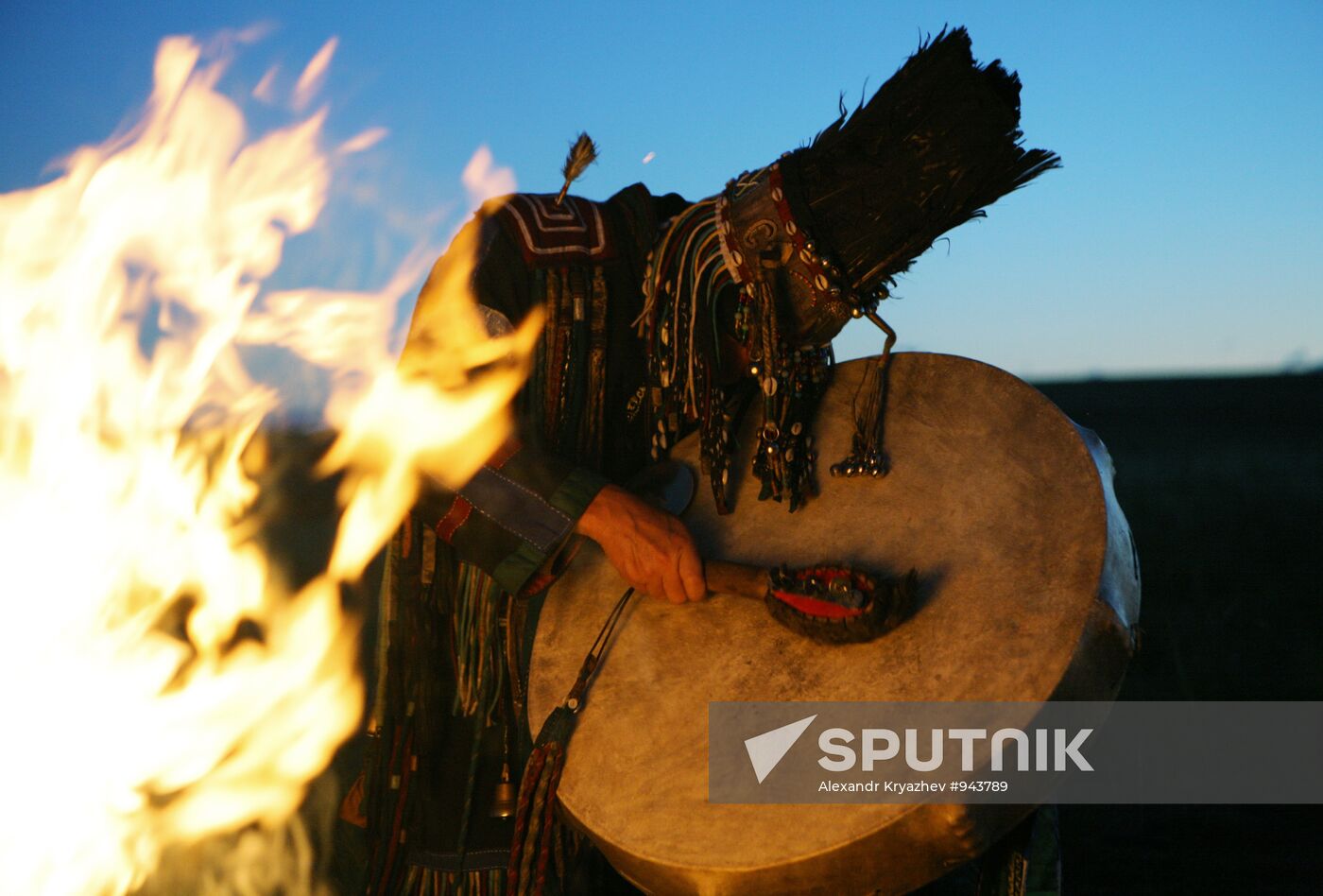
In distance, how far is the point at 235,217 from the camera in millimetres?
3033

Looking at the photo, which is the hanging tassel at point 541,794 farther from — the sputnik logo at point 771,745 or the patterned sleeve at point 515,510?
the sputnik logo at point 771,745

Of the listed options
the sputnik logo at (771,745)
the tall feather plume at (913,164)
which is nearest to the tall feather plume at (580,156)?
the tall feather plume at (913,164)

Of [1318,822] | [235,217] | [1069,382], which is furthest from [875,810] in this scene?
[1069,382]

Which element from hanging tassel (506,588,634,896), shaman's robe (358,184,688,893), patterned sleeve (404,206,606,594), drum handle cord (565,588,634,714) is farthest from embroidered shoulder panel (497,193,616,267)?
hanging tassel (506,588,634,896)

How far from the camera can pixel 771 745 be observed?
66.6 inches

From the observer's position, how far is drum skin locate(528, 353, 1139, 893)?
5.02ft

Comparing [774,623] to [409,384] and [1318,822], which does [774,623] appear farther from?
[1318,822]

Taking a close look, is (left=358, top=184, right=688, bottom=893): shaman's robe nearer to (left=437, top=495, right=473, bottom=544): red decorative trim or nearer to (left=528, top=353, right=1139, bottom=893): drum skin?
(left=437, top=495, right=473, bottom=544): red decorative trim

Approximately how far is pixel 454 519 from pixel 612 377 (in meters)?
0.45

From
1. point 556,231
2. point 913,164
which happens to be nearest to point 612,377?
point 556,231

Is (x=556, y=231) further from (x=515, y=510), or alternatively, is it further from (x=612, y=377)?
(x=515, y=510)

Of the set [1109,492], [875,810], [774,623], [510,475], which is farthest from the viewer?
[510,475]

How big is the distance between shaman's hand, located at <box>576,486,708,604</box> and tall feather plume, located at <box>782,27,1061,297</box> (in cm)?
57

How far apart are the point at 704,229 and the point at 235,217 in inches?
60.4
